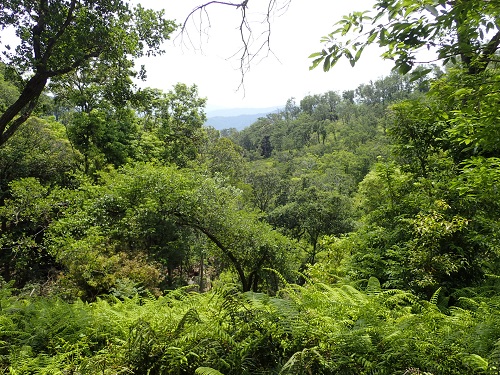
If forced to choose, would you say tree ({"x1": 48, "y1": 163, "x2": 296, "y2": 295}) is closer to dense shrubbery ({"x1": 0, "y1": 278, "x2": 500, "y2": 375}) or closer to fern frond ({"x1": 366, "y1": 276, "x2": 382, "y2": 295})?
dense shrubbery ({"x1": 0, "y1": 278, "x2": 500, "y2": 375})

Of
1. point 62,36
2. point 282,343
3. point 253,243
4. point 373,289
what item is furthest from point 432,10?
point 253,243

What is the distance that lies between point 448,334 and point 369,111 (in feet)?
247

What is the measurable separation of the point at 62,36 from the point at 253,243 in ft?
27.2

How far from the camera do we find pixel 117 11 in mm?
6648

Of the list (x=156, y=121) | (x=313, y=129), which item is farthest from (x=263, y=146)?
(x=156, y=121)

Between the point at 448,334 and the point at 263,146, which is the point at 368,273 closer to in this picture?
the point at 448,334

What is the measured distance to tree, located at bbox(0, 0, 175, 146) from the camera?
6.05m

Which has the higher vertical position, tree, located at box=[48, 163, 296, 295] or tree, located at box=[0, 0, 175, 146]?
tree, located at box=[0, 0, 175, 146]

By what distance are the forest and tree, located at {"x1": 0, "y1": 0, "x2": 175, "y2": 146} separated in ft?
0.11

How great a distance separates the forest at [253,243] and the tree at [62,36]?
1.3 inches

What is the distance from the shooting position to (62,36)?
254 inches

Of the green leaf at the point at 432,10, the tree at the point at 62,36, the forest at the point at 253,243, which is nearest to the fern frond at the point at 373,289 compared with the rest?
the forest at the point at 253,243

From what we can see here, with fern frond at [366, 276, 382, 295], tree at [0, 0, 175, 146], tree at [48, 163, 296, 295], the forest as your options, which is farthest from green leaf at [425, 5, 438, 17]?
tree at [48, 163, 296, 295]

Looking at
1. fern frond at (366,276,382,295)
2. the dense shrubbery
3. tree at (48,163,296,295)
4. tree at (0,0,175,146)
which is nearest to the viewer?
the dense shrubbery
